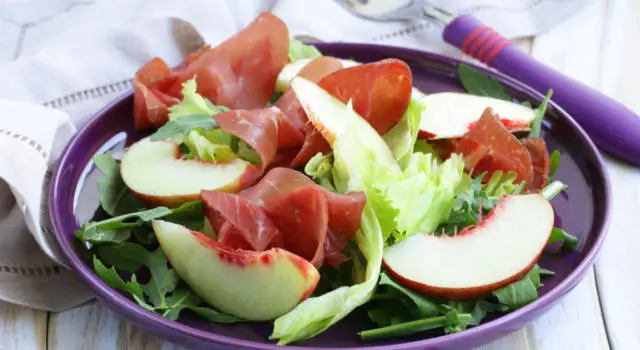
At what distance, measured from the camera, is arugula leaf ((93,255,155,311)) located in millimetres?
1147

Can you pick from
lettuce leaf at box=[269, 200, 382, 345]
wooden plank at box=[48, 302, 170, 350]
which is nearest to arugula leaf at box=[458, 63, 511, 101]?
lettuce leaf at box=[269, 200, 382, 345]

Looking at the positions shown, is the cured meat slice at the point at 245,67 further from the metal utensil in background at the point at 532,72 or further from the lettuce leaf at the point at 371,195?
the metal utensil in background at the point at 532,72

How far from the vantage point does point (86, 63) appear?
1.77m

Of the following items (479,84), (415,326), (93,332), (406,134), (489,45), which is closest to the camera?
(415,326)

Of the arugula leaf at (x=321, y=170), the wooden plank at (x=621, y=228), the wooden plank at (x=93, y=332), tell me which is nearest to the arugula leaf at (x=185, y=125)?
the arugula leaf at (x=321, y=170)

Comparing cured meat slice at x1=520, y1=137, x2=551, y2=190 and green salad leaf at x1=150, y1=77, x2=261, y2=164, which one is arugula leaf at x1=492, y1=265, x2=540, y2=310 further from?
green salad leaf at x1=150, y1=77, x2=261, y2=164

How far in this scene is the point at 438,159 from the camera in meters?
1.47

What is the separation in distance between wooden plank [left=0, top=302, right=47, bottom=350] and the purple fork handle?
120 cm

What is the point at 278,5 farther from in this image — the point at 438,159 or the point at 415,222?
the point at 415,222

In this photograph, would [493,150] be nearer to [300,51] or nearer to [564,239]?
[564,239]

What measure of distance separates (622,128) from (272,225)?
902mm

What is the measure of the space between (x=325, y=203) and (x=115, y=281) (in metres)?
0.33

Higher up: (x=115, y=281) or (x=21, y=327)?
(x=115, y=281)

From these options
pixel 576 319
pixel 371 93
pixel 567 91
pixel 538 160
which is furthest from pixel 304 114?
pixel 567 91
